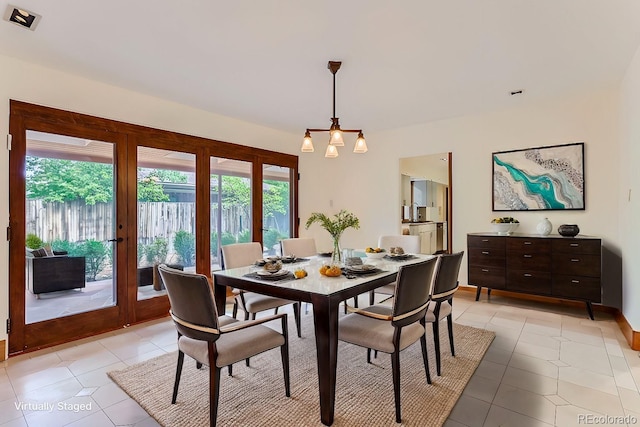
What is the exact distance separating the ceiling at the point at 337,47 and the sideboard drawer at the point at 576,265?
1.83 m

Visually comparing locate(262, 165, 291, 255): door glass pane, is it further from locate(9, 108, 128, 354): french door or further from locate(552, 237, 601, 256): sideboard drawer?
locate(552, 237, 601, 256): sideboard drawer

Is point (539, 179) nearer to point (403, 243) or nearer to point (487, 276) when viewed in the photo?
point (487, 276)

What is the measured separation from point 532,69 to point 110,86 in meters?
4.14

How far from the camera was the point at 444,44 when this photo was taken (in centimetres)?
258

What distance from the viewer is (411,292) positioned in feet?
6.37

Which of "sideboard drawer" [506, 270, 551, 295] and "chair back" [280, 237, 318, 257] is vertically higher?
"chair back" [280, 237, 318, 257]

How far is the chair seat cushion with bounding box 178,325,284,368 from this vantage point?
1828 mm

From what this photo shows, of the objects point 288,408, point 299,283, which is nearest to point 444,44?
point 299,283

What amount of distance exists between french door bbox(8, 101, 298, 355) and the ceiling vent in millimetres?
848

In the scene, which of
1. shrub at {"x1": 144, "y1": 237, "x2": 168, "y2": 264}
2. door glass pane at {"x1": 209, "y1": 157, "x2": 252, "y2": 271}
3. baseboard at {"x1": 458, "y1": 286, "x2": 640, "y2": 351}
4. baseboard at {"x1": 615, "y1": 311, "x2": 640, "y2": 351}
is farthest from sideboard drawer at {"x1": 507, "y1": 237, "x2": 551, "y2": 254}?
shrub at {"x1": 144, "y1": 237, "x2": 168, "y2": 264}

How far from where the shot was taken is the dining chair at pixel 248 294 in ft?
9.22

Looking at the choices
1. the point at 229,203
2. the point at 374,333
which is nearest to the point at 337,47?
the point at 374,333

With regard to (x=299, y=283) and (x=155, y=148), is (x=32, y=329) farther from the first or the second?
(x=299, y=283)

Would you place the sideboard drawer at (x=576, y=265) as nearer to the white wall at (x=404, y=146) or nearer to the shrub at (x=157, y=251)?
the white wall at (x=404, y=146)
